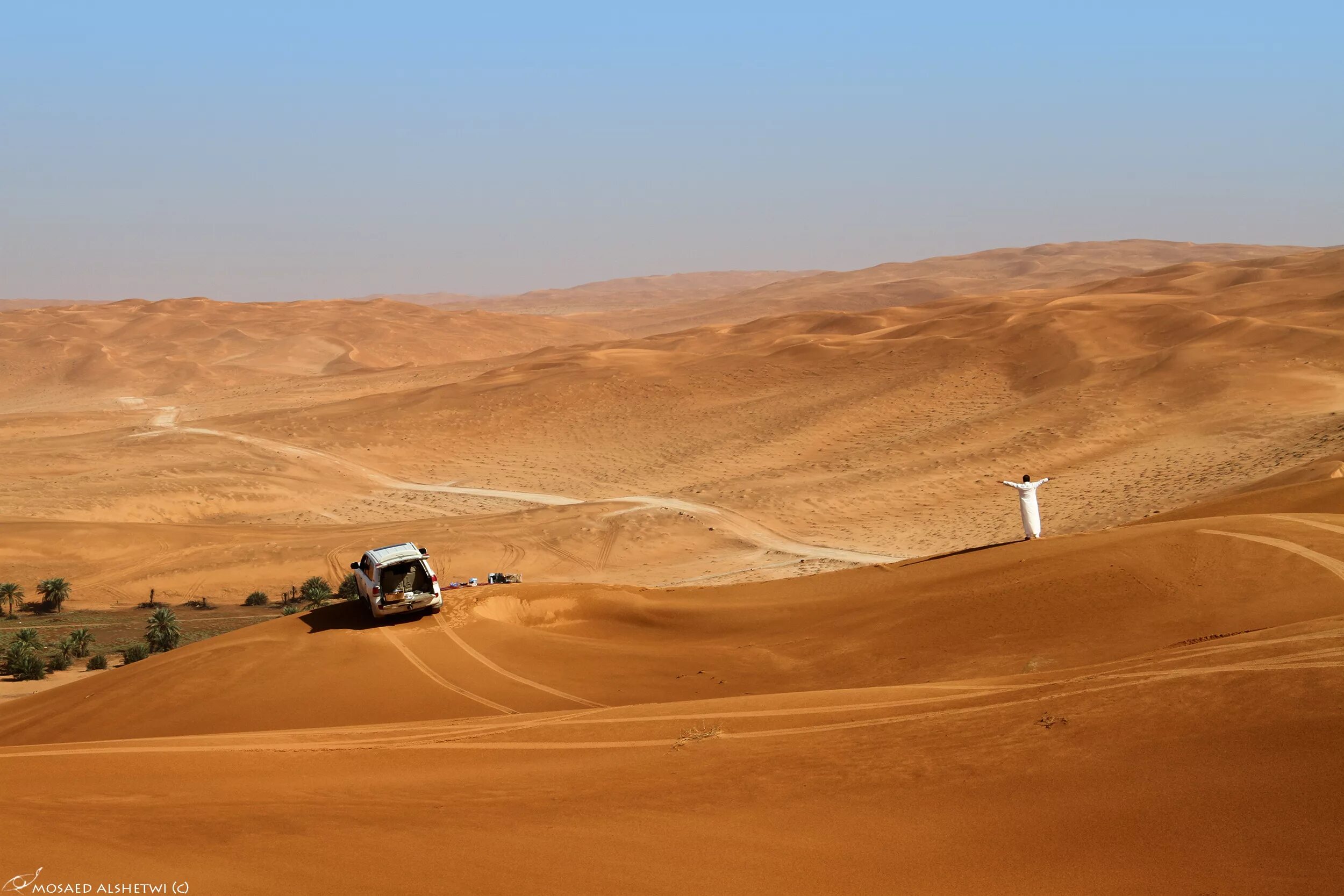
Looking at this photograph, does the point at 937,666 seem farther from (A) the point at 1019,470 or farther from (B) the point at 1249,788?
(A) the point at 1019,470

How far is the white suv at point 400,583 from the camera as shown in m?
16.3

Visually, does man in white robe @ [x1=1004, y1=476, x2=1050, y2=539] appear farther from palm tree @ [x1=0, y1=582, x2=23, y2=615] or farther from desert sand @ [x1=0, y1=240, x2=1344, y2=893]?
palm tree @ [x1=0, y1=582, x2=23, y2=615]

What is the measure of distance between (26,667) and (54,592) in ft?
26.1

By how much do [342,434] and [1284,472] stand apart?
40.2 meters

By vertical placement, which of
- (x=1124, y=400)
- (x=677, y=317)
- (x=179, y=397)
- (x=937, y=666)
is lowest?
(x=937, y=666)

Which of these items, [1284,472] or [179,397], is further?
[179,397]

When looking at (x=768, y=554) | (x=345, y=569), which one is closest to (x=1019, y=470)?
(x=768, y=554)

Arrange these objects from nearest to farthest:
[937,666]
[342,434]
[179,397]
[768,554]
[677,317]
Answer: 1. [937,666]
2. [768,554]
3. [342,434]
4. [179,397]
5. [677,317]

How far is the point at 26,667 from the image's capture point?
23516mm

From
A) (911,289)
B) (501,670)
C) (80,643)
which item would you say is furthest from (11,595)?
(911,289)

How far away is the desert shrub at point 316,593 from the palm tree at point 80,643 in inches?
206

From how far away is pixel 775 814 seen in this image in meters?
7.74
